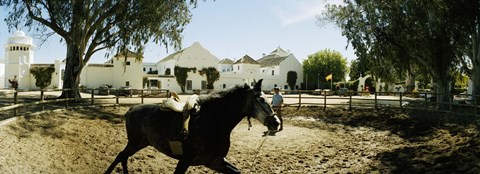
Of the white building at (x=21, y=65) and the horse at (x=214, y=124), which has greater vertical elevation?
the white building at (x=21, y=65)

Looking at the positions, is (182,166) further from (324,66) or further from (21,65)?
(324,66)

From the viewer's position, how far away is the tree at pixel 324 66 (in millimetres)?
65488

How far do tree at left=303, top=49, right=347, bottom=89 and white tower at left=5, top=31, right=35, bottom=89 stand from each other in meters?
42.5

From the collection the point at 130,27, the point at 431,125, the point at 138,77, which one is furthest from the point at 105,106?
the point at 138,77

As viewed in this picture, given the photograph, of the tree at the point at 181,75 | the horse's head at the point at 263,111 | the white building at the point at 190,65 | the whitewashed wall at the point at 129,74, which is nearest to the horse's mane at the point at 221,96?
the horse's head at the point at 263,111

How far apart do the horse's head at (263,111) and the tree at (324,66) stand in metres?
59.0

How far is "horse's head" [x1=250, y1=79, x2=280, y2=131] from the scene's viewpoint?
4.83m

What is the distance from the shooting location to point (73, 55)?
67.1ft

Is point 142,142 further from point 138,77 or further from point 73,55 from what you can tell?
point 138,77

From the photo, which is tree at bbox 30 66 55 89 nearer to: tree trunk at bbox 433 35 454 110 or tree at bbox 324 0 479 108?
tree at bbox 324 0 479 108

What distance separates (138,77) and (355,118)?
102 feet

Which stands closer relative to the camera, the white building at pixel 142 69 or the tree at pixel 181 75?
the white building at pixel 142 69

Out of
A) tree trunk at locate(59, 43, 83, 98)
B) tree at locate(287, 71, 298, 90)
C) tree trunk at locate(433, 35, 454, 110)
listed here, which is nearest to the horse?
tree trunk at locate(433, 35, 454, 110)

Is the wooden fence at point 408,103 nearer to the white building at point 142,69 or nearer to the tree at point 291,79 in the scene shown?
the white building at point 142,69
